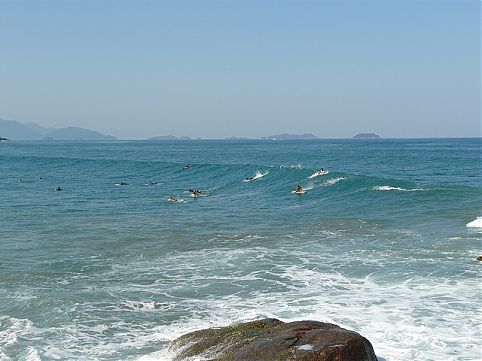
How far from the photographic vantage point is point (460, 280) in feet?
69.6

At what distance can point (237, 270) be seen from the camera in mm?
23609

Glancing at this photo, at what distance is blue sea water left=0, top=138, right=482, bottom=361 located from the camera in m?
16.2

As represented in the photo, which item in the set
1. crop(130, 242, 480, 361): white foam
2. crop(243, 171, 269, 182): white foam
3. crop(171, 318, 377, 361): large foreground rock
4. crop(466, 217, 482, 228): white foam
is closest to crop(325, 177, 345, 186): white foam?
crop(243, 171, 269, 182): white foam

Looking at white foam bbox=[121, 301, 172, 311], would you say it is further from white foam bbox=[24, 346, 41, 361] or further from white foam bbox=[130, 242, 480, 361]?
white foam bbox=[24, 346, 41, 361]

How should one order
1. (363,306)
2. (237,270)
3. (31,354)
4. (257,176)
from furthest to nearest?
(257,176) < (237,270) < (363,306) < (31,354)

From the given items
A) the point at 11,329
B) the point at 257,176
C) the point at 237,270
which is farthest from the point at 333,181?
the point at 11,329

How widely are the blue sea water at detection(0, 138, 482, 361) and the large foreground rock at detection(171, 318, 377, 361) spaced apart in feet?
4.07

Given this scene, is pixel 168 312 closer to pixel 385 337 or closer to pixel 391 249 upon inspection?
pixel 385 337

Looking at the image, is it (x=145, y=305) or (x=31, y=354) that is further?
(x=145, y=305)

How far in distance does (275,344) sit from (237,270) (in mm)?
11485

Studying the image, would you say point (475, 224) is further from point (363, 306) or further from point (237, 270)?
point (363, 306)

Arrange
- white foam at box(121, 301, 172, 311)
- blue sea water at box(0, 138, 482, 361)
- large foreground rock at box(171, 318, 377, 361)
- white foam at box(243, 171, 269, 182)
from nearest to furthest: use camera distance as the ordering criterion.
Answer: large foreground rock at box(171, 318, 377, 361) < blue sea water at box(0, 138, 482, 361) < white foam at box(121, 301, 172, 311) < white foam at box(243, 171, 269, 182)

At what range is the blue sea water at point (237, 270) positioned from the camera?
16219 mm

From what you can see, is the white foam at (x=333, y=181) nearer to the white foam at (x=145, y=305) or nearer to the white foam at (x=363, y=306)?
the white foam at (x=363, y=306)
